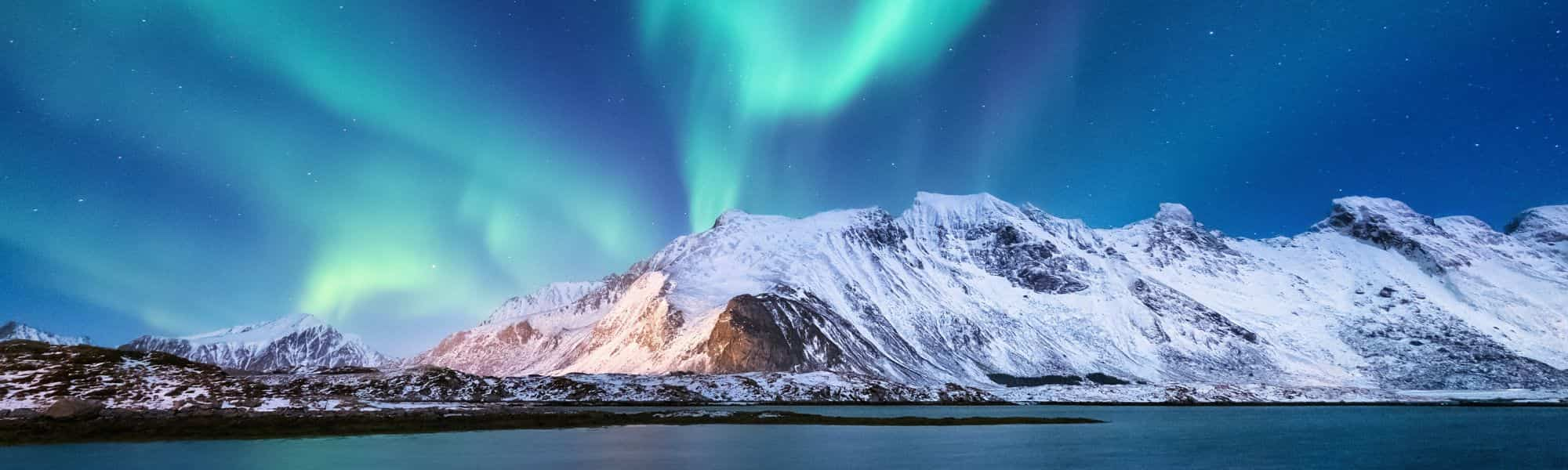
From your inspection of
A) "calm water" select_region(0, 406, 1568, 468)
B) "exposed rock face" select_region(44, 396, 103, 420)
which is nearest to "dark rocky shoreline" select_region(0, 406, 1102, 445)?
"exposed rock face" select_region(44, 396, 103, 420)

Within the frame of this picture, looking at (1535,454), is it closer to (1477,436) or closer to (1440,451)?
(1440,451)

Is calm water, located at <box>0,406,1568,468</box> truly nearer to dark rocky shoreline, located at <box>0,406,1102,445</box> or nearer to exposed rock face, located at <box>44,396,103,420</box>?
dark rocky shoreline, located at <box>0,406,1102,445</box>

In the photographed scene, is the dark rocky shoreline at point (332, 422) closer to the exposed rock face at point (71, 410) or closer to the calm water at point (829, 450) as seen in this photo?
the exposed rock face at point (71, 410)

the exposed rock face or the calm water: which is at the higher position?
the exposed rock face

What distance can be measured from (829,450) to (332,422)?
53.8 m

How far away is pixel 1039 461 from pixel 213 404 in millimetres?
84629

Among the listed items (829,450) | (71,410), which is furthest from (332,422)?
(829,450)

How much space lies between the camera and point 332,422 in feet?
287

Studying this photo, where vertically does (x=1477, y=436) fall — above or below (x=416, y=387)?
below

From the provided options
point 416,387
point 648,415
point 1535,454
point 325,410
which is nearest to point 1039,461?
point 1535,454

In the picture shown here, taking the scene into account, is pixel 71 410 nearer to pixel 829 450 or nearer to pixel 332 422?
pixel 332 422

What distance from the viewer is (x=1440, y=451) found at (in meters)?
71.4

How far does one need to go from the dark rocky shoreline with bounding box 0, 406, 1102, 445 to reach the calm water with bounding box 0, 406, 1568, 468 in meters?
6.07

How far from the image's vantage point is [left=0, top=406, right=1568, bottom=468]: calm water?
52.5 m
